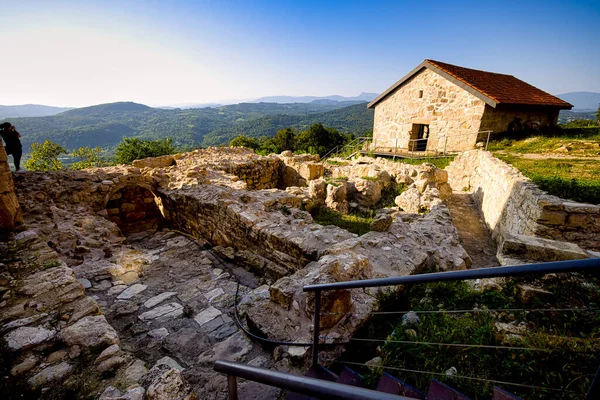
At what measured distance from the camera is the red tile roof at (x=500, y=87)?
552 inches

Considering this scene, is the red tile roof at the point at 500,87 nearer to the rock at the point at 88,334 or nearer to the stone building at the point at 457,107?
the stone building at the point at 457,107

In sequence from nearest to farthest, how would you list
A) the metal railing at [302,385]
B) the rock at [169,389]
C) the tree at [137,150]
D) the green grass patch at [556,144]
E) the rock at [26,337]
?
the metal railing at [302,385] < the rock at [169,389] < the rock at [26,337] < the green grass patch at [556,144] < the tree at [137,150]

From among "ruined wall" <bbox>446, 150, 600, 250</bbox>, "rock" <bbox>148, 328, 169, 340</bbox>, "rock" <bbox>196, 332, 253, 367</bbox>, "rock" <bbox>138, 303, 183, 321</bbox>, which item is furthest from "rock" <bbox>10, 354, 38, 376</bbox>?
"ruined wall" <bbox>446, 150, 600, 250</bbox>

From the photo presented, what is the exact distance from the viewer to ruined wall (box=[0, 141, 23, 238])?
4695 mm

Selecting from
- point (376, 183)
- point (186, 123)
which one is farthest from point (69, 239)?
point (186, 123)

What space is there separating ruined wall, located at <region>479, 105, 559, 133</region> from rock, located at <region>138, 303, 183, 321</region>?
1612cm

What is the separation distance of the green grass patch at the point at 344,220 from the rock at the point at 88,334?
211 inches

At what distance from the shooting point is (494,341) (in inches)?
96.5

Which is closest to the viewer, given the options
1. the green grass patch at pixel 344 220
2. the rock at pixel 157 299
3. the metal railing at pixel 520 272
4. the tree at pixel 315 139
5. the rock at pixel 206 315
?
the metal railing at pixel 520 272

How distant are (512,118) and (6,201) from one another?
66.8 feet

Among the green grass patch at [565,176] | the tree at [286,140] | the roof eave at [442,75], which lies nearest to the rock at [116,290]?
the green grass patch at [565,176]

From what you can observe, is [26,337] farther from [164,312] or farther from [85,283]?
[85,283]

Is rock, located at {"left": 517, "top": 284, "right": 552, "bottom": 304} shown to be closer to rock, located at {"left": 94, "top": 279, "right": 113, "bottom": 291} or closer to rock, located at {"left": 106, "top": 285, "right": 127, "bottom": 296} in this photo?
rock, located at {"left": 106, "top": 285, "right": 127, "bottom": 296}

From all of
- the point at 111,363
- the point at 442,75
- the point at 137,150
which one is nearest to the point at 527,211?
the point at 111,363
